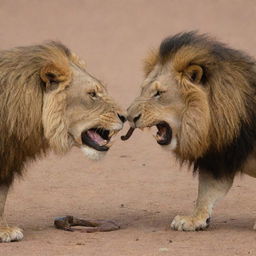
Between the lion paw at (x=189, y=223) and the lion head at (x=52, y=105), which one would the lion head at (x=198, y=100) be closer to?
the lion head at (x=52, y=105)

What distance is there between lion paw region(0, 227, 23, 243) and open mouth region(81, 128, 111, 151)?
0.74m

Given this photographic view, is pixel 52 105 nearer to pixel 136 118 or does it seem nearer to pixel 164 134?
pixel 136 118

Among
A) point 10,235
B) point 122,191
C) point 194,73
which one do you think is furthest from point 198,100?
point 122,191

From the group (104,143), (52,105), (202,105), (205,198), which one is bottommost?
(205,198)

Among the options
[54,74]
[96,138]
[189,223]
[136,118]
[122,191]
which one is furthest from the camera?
[122,191]

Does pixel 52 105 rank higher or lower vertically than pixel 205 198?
higher

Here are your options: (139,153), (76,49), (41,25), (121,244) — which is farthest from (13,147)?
(41,25)

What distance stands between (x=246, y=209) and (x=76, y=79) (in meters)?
2.16

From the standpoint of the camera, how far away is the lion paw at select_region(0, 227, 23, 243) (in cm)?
678

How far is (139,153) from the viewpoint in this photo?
11.0 m

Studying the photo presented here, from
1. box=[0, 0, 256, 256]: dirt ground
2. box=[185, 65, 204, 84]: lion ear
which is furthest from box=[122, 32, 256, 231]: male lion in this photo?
box=[0, 0, 256, 256]: dirt ground

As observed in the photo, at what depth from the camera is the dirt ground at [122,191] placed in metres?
6.72

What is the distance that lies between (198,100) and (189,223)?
36.1 inches

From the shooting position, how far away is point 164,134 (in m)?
7.13
